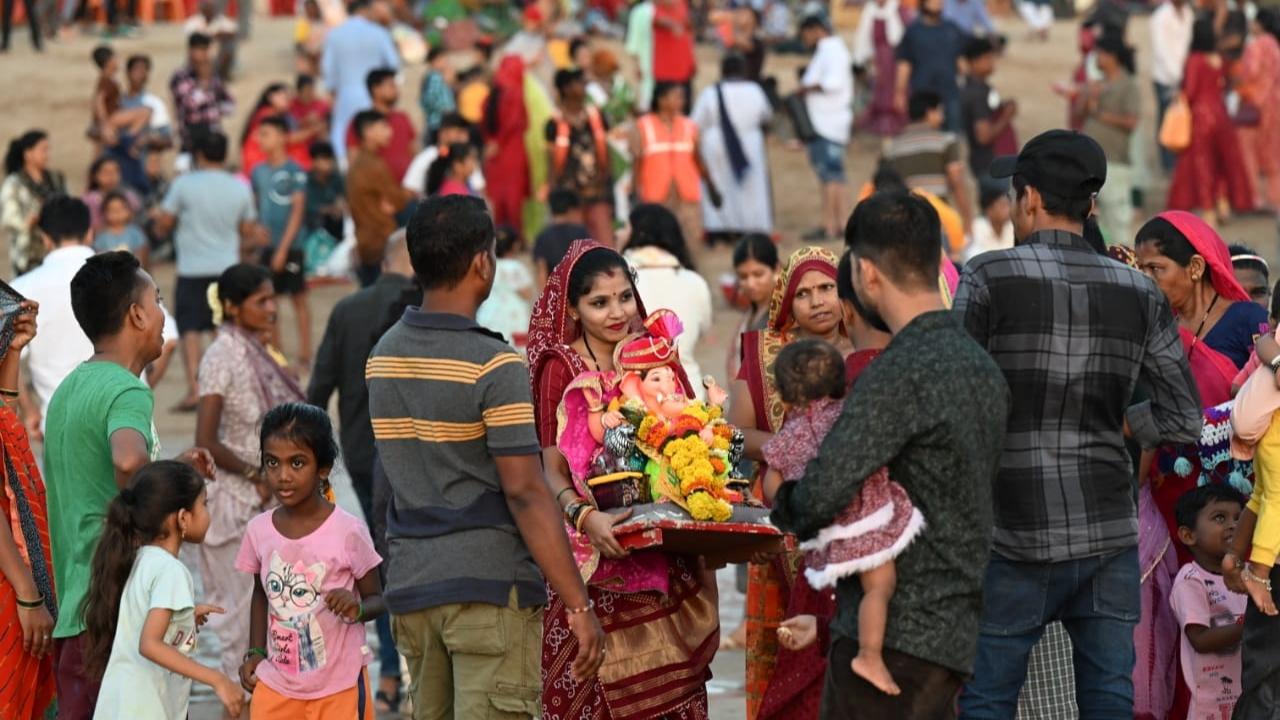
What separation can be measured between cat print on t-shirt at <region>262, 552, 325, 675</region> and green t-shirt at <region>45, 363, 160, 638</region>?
559mm

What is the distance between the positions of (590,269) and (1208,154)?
1447 centimetres

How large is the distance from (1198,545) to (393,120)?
12.1 metres

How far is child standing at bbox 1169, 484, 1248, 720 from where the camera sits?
597 cm

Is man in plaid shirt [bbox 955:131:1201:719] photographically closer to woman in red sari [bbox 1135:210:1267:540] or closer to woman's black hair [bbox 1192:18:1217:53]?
woman in red sari [bbox 1135:210:1267:540]

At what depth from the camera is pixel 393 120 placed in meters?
17.2

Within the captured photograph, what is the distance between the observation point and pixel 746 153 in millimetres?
17453

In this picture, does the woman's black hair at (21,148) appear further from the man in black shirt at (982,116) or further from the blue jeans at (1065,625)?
the blue jeans at (1065,625)

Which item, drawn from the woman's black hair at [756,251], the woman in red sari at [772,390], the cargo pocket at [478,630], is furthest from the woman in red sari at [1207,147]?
the cargo pocket at [478,630]

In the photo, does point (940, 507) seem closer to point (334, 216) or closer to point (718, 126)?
point (334, 216)

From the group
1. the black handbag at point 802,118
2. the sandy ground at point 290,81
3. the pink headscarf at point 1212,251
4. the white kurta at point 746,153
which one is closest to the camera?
the pink headscarf at point 1212,251

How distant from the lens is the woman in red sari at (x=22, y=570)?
5.73m

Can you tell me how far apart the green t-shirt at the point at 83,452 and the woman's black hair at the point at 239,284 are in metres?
1.73

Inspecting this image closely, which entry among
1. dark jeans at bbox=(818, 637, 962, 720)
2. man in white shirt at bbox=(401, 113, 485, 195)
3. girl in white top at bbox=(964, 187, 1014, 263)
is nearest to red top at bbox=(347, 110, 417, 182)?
man in white shirt at bbox=(401, 113, 485, 195)

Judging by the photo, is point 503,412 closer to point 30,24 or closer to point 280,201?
point 280,201
